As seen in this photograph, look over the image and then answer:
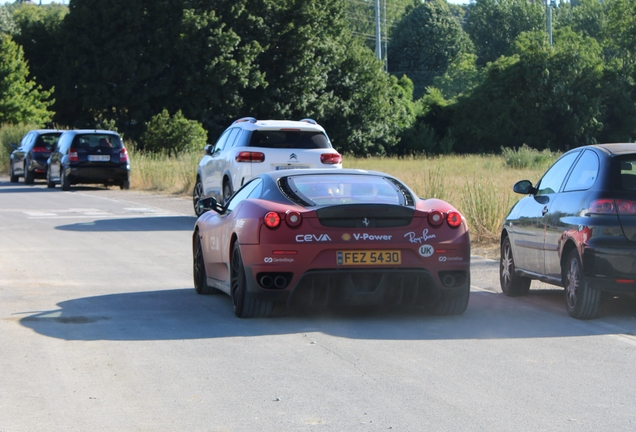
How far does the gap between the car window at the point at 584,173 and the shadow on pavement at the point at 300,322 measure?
1.12 metres

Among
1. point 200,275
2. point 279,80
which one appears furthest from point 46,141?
point 279,80

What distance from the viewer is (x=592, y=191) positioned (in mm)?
9188

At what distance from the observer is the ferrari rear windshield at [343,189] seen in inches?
357

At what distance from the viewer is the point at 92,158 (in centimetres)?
3048

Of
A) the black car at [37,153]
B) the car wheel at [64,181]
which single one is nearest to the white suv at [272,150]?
the car wheel at [64,181]

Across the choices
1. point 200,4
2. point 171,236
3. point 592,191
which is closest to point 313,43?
point 200,4

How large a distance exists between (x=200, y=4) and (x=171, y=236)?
41860 millimetres

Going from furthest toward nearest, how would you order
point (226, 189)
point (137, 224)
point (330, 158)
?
point (137, 224) → point (226, 189) → point (330, 158)

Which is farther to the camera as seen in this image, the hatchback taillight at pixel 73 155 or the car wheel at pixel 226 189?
the hatchback taillight at pixel 73 155

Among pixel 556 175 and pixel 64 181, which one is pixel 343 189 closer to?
pixel 556 175

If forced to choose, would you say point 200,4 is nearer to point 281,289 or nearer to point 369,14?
point 281,289

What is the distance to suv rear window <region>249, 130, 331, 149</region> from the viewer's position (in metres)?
19.0

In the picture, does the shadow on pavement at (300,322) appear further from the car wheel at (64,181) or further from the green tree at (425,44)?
the green tree at (425,44)

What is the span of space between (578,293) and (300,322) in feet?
7.49
